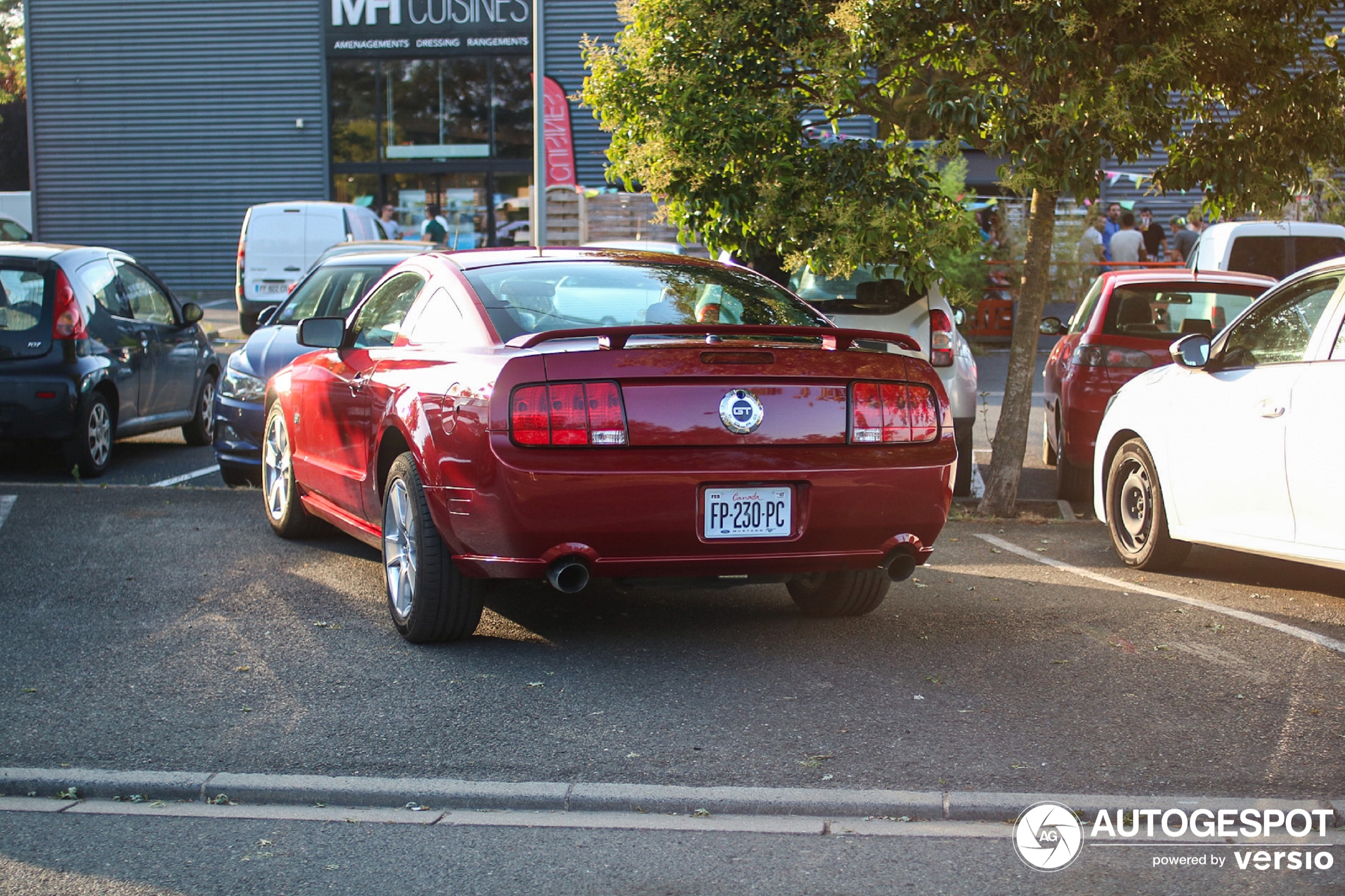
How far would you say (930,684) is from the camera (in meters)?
5.17

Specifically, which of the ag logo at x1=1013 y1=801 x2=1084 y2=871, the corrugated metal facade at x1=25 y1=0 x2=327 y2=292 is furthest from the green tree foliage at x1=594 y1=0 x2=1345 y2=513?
the corrugated metal facade at x1=25 y1=0 x2=327 y2=292

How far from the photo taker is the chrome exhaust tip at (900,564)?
5.50 meters

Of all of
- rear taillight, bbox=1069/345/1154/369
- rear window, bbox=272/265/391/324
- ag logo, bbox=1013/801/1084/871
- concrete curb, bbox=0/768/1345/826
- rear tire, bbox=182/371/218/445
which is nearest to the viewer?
ag logo, bbox=1013/801/1084/871

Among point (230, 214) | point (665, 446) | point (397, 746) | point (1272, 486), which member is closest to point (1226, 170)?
point (1272, 486)

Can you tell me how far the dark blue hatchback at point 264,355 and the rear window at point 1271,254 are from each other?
8.12 m

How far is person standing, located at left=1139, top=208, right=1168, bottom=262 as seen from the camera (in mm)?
24016

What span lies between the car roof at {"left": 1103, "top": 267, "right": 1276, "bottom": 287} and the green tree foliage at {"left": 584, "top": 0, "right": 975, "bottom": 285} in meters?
1.68

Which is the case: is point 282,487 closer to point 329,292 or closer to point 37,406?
point 37,406

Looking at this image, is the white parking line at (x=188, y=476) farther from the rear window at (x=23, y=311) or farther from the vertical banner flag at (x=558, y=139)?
the vertical banner flag at (x=558, y=139)

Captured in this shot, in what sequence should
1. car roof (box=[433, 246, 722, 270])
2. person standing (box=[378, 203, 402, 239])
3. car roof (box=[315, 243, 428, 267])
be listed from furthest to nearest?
1. person standing (box=[378, 203, 402, 239])
2. car roof (box=[315, 243, 428, 267])
3. car roof (box=[433, 246, 722, 270])

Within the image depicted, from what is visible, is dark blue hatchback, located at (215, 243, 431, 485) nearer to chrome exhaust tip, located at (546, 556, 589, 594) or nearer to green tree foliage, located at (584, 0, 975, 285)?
green tree foliage, located at (584, 0, 975, 285)

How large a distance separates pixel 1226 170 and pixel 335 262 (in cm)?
622

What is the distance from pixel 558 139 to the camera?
27.4 metres

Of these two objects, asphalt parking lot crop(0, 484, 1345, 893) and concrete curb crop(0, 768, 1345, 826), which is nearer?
asphalt parking lot crop(0, 484, 1345, 893)
